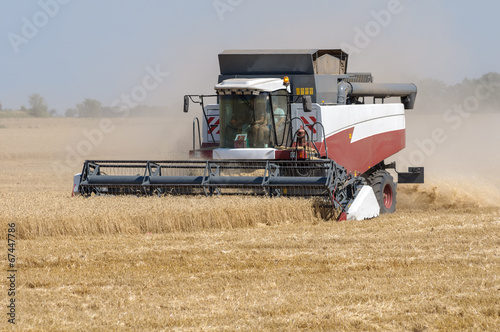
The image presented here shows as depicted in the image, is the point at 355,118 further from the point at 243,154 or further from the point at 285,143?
the point at 243,154

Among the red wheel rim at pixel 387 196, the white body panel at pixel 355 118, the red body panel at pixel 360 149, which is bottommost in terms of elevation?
the red wheel rim at pixel 387 196

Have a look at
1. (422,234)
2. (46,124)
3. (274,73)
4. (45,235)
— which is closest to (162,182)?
(45,235)

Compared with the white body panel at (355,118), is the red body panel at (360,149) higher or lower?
lower

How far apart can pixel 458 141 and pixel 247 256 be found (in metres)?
18.6

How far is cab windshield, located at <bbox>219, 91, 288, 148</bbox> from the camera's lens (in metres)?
9.37

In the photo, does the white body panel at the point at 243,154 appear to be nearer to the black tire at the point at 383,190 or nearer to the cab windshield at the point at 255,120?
the cab windshield at the point at 255,120

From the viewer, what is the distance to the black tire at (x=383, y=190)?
32.3 ft

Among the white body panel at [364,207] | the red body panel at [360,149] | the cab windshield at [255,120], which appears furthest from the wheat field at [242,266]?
the cab windshield at [255,120]

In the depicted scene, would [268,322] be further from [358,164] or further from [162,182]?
[358,164]

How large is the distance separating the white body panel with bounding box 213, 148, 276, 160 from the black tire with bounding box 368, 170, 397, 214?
1.81 meters

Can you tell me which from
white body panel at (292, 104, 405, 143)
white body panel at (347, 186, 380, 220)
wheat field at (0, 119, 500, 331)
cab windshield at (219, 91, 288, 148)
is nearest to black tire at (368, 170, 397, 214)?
wheat field at (0, 119, 500, 331)

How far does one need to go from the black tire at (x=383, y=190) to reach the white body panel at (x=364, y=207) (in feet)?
2.97

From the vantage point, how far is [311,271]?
18.1 feet

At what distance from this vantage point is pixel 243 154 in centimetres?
926
